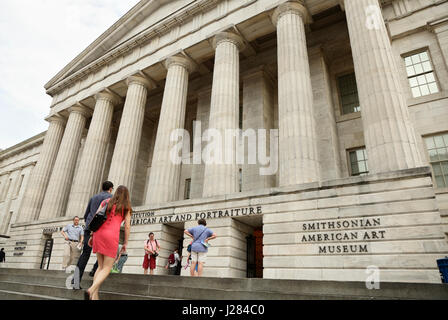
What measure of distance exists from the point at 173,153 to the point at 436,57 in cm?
1527

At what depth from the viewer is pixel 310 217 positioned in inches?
416

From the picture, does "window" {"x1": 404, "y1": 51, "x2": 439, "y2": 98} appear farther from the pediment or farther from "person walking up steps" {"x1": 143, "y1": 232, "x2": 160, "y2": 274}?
"person walking up steps" {"x1": 143, "y1": 232, "x2": 160, "y2": 274}

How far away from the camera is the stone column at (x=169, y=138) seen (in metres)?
16.2

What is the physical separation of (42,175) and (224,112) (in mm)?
18437

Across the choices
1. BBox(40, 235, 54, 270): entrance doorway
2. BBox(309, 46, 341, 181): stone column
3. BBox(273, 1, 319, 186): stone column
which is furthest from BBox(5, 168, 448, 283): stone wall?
BBox(40, 235, 54, 270): entrance doorway

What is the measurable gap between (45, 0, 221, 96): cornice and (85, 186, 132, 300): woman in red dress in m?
17.4

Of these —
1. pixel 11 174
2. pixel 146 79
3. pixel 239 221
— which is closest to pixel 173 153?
pixel 239 221

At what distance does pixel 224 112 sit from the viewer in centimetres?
1545

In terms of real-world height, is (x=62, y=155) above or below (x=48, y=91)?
below

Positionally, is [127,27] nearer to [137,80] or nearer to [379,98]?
[137,80]

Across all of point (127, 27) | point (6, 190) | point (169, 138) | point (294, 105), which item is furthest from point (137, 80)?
point (6, 190)

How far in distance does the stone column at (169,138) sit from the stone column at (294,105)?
6.66 m
